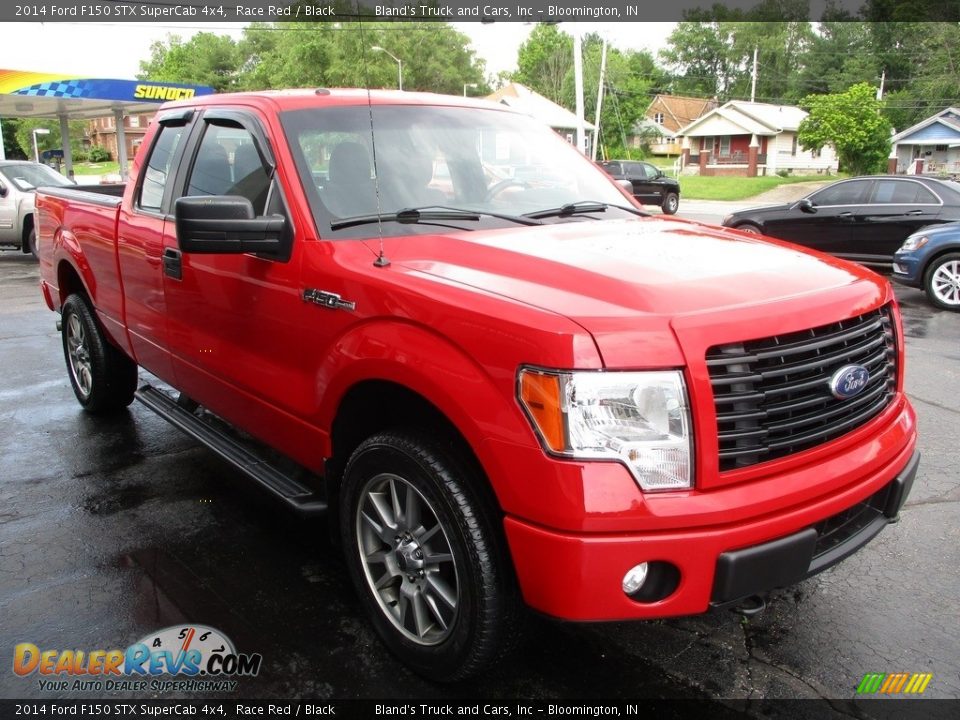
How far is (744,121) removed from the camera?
6109 centimetres

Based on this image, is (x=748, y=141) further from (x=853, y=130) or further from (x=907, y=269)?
(x=907, y=269)

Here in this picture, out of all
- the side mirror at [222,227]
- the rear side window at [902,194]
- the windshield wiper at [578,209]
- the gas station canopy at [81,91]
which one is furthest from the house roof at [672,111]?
the side mirror at [222,227]

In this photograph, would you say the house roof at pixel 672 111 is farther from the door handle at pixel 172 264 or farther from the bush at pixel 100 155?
the door handle at pixel 172 264

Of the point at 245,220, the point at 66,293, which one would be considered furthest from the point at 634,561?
the point at 66,293

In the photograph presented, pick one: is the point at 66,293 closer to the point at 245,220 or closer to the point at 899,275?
the point at 245,220

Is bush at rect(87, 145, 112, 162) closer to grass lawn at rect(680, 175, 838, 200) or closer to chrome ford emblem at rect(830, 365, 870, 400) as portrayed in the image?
grass lawn at rect(680, 175, 838, 200)

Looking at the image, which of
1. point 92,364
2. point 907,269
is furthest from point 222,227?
point 907,269

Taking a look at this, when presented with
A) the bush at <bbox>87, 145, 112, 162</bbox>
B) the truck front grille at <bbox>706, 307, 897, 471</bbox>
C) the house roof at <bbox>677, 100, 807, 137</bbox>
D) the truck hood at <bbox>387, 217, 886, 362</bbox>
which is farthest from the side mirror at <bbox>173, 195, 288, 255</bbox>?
the bush at <bbox>87, 145, 112, 162</bbox>

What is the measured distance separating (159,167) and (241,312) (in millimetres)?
1497

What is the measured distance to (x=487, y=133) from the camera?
3.82m

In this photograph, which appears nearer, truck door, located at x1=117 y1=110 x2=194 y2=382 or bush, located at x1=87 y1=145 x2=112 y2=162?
Answer: truck door, located at x1=117 y1=110 x2=194 y2=382

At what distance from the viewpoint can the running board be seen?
313 centimetres

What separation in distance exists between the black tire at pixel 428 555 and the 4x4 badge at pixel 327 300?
47 centimetres

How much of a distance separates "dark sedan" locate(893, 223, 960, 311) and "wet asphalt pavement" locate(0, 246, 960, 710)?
5.84m
